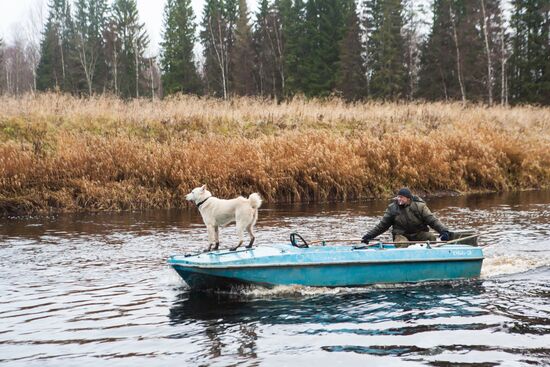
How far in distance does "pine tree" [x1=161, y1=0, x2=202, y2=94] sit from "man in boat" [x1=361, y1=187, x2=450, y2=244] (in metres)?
45.7

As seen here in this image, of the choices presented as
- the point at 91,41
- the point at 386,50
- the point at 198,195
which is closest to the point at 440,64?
the point at 386,50

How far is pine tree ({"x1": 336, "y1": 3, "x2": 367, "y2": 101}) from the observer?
158ft

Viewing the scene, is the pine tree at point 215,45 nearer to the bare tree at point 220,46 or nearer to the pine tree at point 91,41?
the bare tree at point 220,46

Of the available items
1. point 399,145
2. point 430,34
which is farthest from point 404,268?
point 430,34

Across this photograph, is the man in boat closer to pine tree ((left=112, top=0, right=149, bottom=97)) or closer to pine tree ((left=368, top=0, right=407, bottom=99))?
pine tree ((left=368, top=0, right=407, bottom=99))

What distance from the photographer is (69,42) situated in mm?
58500

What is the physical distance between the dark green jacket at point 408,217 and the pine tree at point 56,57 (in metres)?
49.8

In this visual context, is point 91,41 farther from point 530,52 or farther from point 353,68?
point 530,52

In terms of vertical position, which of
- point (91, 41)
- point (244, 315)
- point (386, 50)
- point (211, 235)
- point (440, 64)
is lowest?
point (244, 315)

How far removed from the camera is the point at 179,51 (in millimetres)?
55125

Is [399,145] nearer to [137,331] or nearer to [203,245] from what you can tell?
[203,245]

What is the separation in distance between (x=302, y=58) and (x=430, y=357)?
48.1 metres

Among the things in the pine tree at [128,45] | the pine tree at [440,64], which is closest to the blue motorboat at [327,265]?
the pine tree at [440,64]

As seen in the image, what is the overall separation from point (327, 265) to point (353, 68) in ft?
135
